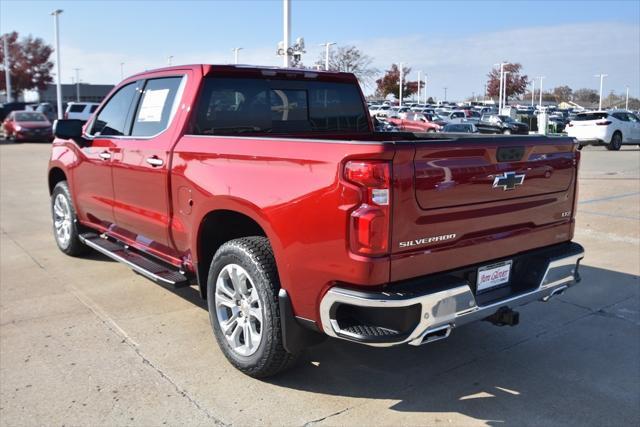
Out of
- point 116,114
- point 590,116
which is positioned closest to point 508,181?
point 116,114

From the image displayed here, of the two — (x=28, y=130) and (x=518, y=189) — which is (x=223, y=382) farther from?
(x=28, y=130)

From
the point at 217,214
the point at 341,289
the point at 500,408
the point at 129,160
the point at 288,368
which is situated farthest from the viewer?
the point at 129,160

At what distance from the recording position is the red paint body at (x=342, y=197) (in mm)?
3008

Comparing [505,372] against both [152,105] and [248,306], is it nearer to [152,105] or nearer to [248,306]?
[248,306]

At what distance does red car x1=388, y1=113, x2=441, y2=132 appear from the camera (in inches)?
1345

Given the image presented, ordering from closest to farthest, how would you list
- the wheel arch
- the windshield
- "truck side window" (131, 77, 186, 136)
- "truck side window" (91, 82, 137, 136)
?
the wheel arch, "truck side window" (131, 77, 186, 136), "truck side window" (91, 82, 137, 136), the windshield

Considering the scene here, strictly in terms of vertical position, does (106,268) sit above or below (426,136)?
below

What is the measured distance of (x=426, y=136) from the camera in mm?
5320

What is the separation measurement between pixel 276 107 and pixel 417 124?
Answer: 31.4m

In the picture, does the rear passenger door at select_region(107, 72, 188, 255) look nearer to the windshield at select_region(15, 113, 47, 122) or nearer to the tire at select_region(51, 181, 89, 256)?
the tire at select_region(51, 181, 89, 256)

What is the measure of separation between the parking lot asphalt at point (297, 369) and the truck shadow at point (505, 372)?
0.04 feet

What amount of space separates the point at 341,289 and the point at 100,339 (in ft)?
7.28

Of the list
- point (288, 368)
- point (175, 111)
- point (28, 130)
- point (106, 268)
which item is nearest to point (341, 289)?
point (288, 368)

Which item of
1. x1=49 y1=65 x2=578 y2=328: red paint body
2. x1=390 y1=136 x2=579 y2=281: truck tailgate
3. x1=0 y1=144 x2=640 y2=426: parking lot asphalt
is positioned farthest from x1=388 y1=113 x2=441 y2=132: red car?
x1=390 y1=136 x2=579 y2=281: truck tailgate
